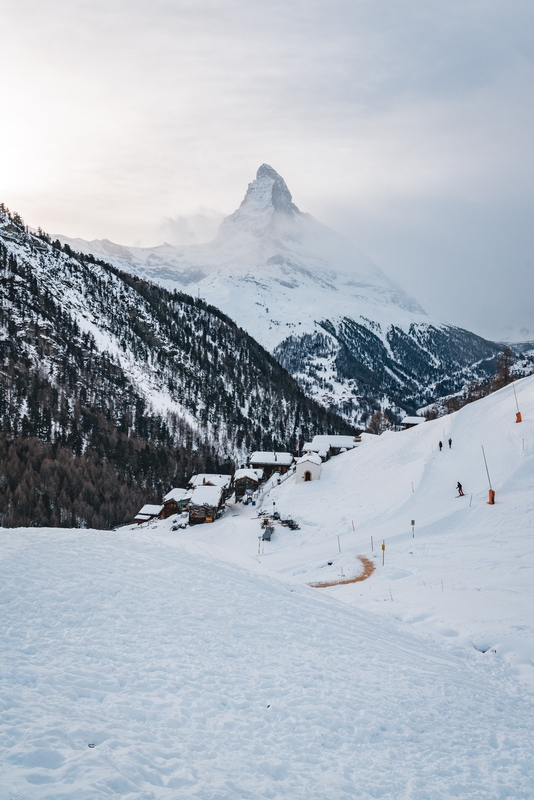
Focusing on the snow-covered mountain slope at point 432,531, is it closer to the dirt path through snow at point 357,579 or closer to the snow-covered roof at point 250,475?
the dirt path through snow at point 357,579

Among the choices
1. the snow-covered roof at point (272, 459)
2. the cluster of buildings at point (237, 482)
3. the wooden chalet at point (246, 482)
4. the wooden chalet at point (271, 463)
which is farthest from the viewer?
the snow-covered roof at point (272, 459)

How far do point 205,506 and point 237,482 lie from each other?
1587 cm

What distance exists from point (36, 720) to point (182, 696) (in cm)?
371

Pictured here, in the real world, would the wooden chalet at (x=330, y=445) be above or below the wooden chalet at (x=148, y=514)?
above

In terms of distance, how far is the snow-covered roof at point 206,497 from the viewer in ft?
209

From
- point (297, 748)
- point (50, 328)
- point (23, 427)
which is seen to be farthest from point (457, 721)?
point (50, 328)

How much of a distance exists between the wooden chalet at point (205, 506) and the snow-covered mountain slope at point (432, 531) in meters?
2.48

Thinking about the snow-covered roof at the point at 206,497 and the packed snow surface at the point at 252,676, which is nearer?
the packed snow surface at the point at 252,676

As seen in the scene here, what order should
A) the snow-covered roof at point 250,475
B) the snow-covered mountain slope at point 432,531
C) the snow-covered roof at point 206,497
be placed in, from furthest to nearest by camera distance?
the snow-covered roof at point 250,475 < the snow-covered roof at point 206,497 < the snow-covered mountain slope at point 432,531

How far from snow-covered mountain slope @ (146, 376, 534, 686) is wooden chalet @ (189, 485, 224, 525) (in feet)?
8.15

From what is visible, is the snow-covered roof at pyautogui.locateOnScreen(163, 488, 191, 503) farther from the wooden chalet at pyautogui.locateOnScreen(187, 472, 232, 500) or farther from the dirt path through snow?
the dirt path through snow

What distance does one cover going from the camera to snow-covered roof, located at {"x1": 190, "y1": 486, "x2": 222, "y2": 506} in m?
63.8

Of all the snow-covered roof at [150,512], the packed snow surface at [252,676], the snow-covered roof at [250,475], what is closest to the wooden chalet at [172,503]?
the snow-covered roof at [150,512]

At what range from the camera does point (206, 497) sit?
6475 cm
